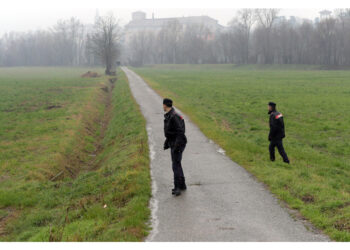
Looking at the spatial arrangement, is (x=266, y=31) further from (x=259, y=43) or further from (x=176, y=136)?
(x=176, y=136)

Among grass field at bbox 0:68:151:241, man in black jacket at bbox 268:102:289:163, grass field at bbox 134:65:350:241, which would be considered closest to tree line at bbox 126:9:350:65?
grass field at bbox 134:65:350:241

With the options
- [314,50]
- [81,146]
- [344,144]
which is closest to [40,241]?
[81,146]

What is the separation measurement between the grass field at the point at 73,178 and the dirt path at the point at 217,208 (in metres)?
0.44

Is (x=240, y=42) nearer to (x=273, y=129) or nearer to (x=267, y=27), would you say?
(x=267, y=27)

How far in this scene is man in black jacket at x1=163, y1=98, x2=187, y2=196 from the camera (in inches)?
311

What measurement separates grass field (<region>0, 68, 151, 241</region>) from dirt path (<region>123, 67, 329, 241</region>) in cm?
44

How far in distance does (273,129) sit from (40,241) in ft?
23.2

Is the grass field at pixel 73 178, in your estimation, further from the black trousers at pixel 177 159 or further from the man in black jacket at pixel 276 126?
the man in black jacket at pixel 276 126

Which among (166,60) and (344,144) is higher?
(166,60)

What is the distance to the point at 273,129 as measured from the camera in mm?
10547

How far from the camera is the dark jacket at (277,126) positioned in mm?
10438

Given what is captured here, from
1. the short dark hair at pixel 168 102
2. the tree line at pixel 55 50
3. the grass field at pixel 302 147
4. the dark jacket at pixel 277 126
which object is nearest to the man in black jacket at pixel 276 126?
the dark jacket at pixel 277 126

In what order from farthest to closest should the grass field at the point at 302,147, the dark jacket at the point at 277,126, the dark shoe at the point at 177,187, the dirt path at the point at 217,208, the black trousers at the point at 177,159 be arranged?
the dark jacket at the point at 277,126, the dark shoe at the point at 177,187, the black trousers at the point at 177,159, the grass field at the point at 302,147, the dirt path at the point at 217,208

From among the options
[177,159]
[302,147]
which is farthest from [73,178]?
[302,147]
